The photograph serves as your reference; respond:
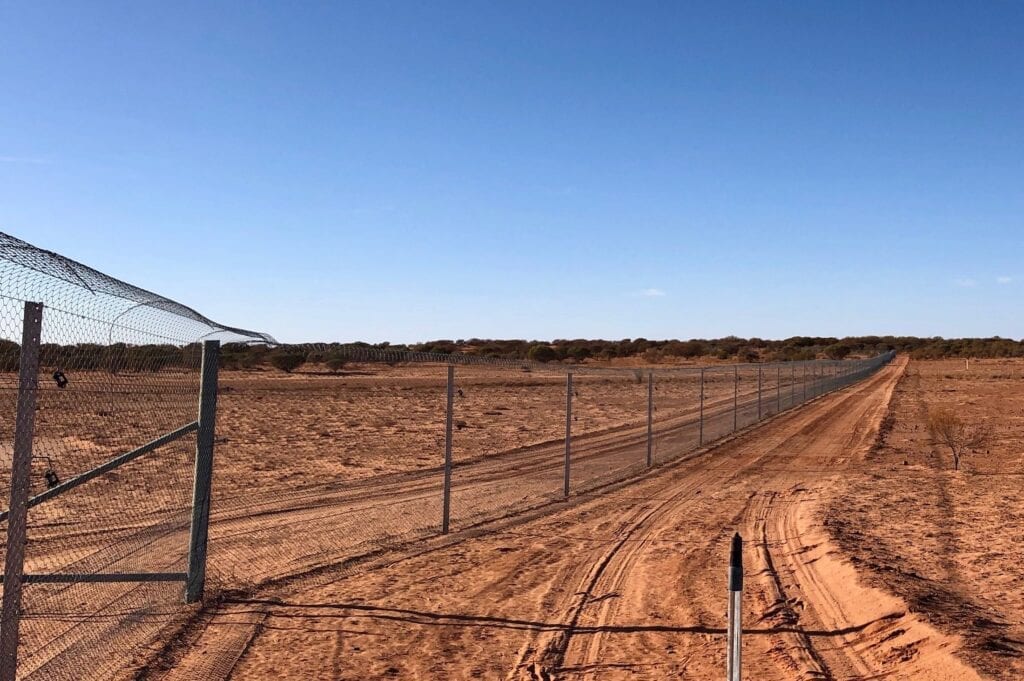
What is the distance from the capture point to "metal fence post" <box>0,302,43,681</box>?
4.79m

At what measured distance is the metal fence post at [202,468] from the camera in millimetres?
7812

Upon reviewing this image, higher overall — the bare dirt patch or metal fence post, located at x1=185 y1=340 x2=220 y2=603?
metal fence post, located at x1=185 y1=340 x2=220 y2=603

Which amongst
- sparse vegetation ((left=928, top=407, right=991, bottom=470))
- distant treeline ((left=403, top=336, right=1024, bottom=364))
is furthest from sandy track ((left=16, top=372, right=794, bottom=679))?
distant treeline ((left=403, top=336, right=1024, bottom=364))

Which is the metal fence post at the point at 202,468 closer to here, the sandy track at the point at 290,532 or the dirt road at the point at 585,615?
the sandy track at the point at 290,532

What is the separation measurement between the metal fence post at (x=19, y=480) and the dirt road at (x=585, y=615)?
4.81ft

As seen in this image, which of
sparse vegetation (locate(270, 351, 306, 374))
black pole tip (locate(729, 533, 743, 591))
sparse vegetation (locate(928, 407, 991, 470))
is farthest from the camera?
sparse vegetation (locate(928, 407, 991, 470))

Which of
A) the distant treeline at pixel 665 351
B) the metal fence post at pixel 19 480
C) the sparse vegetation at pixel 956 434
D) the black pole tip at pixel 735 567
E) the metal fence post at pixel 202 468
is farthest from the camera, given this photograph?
the distant treeline at pixel 665 351

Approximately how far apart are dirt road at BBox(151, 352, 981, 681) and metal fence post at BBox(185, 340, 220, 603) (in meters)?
0.42

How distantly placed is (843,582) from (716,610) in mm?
1418

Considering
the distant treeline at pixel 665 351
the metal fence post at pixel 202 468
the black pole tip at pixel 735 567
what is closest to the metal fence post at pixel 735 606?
the black pole tip at pixel 735 567

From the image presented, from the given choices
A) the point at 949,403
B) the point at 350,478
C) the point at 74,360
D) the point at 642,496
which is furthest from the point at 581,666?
the point at 949,403

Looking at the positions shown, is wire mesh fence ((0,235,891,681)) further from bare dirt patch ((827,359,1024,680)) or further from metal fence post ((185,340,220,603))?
bare dirt patch ((827,359,1024,680))

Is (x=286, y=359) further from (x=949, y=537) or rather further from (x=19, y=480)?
(x=19, y=480)

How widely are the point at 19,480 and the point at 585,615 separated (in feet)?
15.6
